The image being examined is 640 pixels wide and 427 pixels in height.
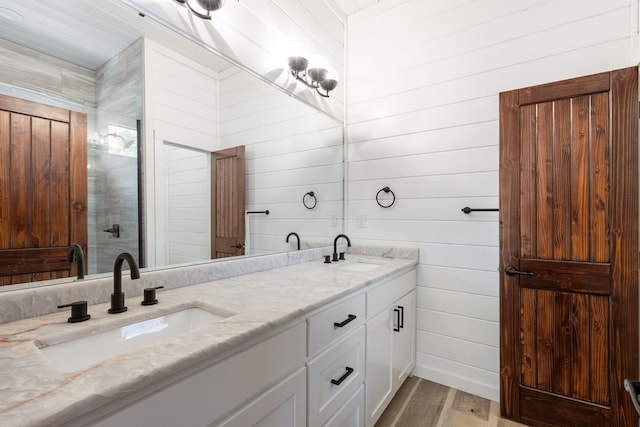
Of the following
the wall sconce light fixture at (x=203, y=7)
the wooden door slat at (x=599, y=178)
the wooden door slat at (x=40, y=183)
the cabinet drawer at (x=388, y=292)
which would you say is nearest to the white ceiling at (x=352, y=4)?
the wall sconce light fixture at (x=203, y=7)

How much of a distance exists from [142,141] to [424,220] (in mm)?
1880

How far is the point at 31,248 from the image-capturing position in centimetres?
104

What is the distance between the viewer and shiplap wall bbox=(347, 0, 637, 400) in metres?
1.83

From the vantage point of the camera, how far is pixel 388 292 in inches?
71.9

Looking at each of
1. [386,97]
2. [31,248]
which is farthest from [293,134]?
[31,248]

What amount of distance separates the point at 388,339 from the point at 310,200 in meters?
1.16

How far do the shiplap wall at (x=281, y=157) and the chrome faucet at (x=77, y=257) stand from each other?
2.86 feet

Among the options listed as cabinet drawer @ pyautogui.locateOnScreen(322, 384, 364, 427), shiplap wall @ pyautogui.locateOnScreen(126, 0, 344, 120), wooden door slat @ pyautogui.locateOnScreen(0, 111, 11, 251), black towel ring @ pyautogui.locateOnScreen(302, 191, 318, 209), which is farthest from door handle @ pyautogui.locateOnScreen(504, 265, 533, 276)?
wooden door slat @ pyautogui.locateOnScreen(0, 111, 11, 251)

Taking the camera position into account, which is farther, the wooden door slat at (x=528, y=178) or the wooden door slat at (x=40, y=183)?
the wooden door slat at (x=528, y=178)

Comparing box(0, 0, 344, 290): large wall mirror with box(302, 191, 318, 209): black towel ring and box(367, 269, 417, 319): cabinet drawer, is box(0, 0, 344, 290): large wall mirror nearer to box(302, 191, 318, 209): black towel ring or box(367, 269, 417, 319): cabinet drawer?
box(302, 191, 318, 209): black towel ring

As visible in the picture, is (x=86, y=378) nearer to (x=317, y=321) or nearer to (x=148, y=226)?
(x=317, y=321)

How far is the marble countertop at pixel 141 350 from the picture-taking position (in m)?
0.53

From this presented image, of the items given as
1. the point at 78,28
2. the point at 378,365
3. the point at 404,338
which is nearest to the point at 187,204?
the point at 78,28

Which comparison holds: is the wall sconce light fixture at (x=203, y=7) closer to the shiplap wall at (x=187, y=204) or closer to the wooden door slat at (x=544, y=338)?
the shiplap wall at (x=187, y=204)
